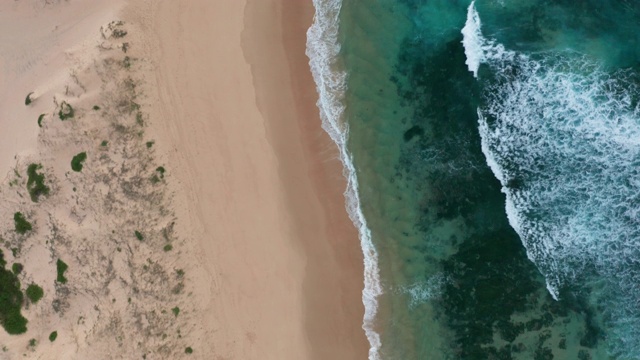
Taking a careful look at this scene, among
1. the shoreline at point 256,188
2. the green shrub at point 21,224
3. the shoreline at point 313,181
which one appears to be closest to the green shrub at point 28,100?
the green shrub at point 21,224

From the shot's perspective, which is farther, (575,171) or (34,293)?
(575,171)

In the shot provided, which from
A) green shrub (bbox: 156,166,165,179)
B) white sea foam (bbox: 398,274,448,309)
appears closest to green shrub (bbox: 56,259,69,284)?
green shrub (bbox: 156,166,165,179)

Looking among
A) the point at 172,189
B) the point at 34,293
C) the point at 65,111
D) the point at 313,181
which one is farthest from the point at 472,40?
the point at 34,293

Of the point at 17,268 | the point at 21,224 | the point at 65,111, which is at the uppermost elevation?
the point at 65,111

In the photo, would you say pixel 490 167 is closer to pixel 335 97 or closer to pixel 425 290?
pixel 425 290

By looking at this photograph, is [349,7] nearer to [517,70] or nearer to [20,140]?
[517,70]

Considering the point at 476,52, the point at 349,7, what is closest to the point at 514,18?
the point at 476,52
